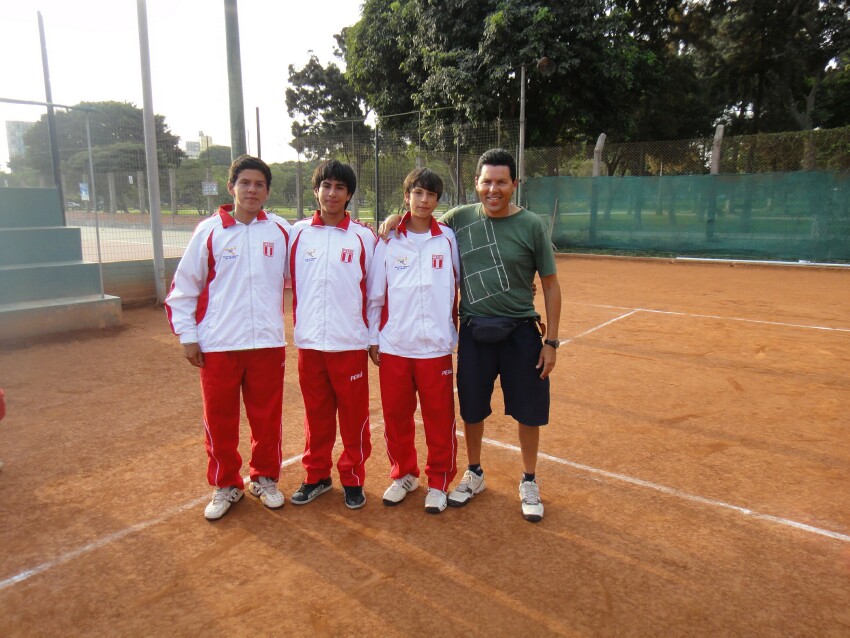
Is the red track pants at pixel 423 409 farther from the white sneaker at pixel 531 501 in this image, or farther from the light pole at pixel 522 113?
the light pole at pixel 522 113

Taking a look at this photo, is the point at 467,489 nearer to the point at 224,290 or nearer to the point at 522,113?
the point at 224,290

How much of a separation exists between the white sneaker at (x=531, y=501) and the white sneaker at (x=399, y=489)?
1.92 ft

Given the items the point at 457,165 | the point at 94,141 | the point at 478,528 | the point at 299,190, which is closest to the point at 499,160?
the point at 478,528

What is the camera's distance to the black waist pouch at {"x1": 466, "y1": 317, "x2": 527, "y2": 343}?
298cm

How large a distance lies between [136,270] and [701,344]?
24.5ft

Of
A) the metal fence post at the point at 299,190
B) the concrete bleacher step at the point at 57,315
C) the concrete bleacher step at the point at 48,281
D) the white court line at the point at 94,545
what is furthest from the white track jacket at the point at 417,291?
the metal fence post at the point at 299,190

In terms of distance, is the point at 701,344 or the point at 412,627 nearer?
the point at 412,627

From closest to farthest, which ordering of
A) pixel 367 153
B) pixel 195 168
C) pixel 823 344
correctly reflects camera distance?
pixel 823 344 → pixel 195 168 → pixel 367 153

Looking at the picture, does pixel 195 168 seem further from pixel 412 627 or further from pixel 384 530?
pixel 412 627

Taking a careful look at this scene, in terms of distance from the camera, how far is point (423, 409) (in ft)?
10.4

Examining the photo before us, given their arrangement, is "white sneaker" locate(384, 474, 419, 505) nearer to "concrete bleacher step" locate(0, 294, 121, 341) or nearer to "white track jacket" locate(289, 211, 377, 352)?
"white track jacket" locate(289, 211, 377, 352)

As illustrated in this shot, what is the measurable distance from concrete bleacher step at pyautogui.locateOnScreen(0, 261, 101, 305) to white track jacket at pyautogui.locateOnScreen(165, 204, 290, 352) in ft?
17.6

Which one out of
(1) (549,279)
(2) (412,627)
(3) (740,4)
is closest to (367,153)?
(1) (549,279)

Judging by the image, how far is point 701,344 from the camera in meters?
6.52
